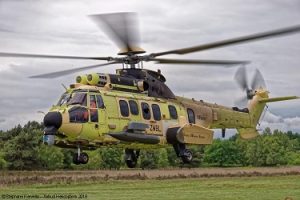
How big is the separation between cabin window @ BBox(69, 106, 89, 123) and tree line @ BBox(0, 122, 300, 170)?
4842cm

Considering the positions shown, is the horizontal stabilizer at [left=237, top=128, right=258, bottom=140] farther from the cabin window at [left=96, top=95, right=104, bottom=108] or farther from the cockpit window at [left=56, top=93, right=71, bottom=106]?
the cockpit window at [left=56, top=93, right=71, bottom=106]

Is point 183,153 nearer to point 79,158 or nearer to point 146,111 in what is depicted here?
point 146,111

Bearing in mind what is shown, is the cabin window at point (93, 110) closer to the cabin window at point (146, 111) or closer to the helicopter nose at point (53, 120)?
the helicopter nose at point (53, 120)

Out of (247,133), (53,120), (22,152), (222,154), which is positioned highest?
(22,152)

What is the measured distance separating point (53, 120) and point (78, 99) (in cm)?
146

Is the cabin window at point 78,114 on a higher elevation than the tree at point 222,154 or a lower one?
lower

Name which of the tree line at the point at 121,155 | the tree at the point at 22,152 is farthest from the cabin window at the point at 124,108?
the tree at the point at 22,152

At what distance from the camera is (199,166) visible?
123 meters

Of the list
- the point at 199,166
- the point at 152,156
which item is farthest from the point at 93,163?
the point at 199,166

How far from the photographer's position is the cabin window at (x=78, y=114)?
21.5 meters

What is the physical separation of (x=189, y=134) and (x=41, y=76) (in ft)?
20.4

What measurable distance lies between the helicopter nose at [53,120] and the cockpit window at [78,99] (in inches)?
37.1

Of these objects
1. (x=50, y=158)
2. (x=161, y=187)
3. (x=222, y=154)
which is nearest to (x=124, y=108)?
(x=161, y=187)

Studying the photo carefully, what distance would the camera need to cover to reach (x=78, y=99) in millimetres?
22094
